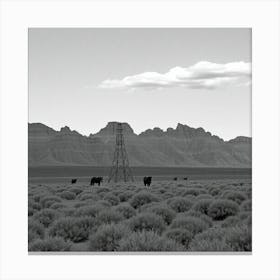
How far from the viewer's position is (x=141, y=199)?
13.5m

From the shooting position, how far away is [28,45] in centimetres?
877

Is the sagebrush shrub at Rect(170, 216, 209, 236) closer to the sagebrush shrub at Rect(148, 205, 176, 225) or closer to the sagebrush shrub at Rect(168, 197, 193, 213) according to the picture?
the sagebrush shrub at Rect(148, 205, 176, 225)

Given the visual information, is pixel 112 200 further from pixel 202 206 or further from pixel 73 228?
pixel 73 228

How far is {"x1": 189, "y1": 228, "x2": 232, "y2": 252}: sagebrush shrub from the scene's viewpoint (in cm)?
743

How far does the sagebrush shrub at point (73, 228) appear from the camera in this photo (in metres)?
8.91

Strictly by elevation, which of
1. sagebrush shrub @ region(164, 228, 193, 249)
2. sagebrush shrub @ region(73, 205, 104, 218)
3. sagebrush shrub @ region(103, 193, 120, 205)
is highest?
sagebrush shrub @ region(73, 205, 104, 218)

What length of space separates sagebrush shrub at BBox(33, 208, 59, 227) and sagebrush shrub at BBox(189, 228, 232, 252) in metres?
3.76

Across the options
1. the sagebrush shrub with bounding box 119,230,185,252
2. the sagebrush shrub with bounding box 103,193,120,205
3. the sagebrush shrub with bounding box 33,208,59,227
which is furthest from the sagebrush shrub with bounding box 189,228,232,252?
the sagebrush shrub with bounding box 103,193,120,205

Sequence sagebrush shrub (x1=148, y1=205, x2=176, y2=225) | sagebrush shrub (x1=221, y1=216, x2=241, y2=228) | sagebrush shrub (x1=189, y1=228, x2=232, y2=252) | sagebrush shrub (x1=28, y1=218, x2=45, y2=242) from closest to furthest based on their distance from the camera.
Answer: sagebrush shrub (x1=189, y1=228, x2=232, y2=252) → sagebrush shrub (x1=28, y1=218, x2=45, y2=242) → sagebrush shrub (x1=221, y1=216, x2=241, y2=228) → sagebrush shrub (x1=148, y1=205, x2=176, y2=225)

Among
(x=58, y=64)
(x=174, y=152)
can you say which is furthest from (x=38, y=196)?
(x=174, y=152)

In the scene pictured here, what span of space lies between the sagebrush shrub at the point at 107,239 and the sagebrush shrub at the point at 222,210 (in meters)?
3.70
